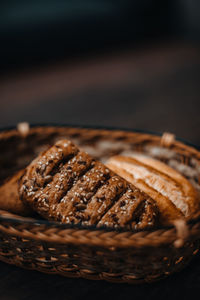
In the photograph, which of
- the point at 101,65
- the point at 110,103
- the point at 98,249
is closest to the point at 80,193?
the point at 98,249

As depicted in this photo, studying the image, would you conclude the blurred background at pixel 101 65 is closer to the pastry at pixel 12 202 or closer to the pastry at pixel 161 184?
the pastry at pixel 161 184

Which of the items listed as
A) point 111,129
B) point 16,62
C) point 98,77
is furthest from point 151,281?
point 16,62

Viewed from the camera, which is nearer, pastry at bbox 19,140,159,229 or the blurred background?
pastry at bbox 19,140,159,229

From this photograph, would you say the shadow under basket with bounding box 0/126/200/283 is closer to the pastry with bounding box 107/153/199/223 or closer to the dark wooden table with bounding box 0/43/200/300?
the dark wooden table with bounding box 0/43/200/300

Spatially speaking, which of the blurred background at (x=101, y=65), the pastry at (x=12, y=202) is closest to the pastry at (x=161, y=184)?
the pastry at (x=12, y=202)

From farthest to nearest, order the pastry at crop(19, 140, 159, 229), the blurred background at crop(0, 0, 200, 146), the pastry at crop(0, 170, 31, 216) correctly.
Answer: the blurred background at crop(0, 0, 200, 146)
the pastry at crop(0, 170, 31, 216)
the pastry at crop(19, 140, 159, 229)

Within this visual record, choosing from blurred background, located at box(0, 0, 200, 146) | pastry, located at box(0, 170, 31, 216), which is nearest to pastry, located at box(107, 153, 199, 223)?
pastry, located at box(0, 170, 31, 216)

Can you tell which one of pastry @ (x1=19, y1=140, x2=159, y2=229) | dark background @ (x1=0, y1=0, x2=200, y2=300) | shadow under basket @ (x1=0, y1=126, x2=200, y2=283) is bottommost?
shadow under basket @ (x1=0, y1=126, x2=200, y2=283)
